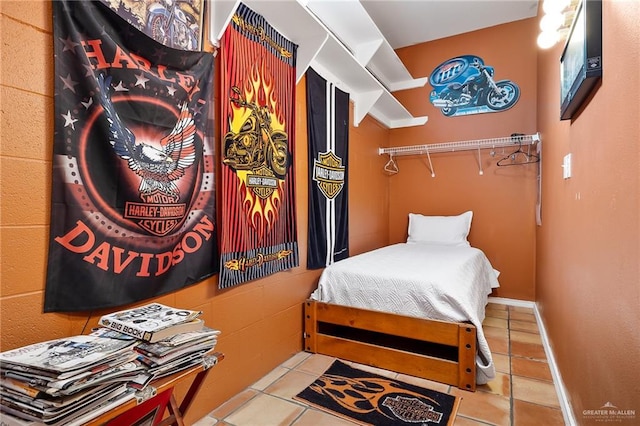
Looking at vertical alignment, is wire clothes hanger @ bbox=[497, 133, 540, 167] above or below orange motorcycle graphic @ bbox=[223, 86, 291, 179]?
above

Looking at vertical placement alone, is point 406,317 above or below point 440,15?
below

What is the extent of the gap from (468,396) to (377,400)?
0.50m

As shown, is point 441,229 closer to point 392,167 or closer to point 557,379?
point 392,167

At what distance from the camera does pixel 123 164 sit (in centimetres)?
118

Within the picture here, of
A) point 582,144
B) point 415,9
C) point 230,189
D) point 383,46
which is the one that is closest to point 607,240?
point 582,144

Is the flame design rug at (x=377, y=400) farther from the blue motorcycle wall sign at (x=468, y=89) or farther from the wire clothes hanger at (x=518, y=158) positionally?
the blue motorcycle wall sign at (x=468, y=89)

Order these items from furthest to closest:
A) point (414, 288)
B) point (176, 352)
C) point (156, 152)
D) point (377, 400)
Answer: point (414, 288), point (377, 400), point (156, 152), point (176, 352)

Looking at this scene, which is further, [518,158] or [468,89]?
[468,89]

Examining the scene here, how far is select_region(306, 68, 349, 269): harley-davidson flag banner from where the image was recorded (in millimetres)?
2377

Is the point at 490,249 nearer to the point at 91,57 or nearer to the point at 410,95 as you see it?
the point at 410,95

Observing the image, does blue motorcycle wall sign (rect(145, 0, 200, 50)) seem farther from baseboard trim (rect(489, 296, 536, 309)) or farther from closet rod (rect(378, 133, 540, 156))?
baseboard trim (rect(489, 296, 536, 309))

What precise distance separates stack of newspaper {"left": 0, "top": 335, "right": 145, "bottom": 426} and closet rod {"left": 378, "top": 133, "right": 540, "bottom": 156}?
333 centimetres

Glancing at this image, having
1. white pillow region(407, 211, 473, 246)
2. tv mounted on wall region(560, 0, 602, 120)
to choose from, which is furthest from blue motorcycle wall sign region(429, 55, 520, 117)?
tv mounted on wall region(560, 0, 602, 120)

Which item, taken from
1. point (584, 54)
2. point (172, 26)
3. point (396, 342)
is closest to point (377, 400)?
point (396, 342)
